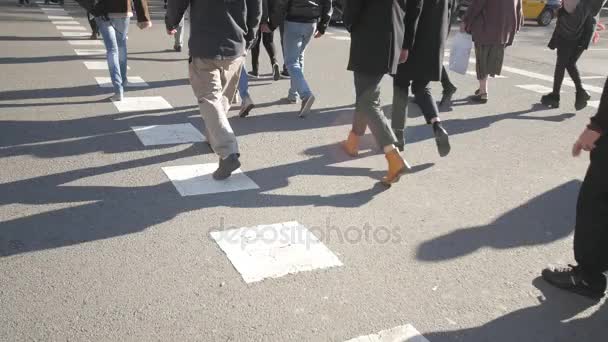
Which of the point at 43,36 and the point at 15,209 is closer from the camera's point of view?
the point at 15,209

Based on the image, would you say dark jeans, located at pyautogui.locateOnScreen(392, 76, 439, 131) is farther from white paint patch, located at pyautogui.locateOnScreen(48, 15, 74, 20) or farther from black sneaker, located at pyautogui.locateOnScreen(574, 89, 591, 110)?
white paint patch, located at pyautogui.locateOnScreen(48, 15, 74, 20)

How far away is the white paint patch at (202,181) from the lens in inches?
176

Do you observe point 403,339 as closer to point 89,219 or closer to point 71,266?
point 71,266

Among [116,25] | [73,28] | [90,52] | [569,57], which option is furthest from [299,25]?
[73,28]

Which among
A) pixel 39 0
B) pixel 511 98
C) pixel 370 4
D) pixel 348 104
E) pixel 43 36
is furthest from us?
pixel 39 0

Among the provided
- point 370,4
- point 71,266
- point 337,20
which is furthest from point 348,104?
point 337,20

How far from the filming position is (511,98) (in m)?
8.44

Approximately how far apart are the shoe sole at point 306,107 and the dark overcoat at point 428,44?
1659 mm

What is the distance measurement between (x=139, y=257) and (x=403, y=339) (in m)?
1.62

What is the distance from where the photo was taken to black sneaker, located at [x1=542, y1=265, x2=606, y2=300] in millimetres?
3229

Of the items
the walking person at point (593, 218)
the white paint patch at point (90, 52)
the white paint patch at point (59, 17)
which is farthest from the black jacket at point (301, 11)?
the white paint patch at point (59, 17)

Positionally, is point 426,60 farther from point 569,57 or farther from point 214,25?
point 569,57

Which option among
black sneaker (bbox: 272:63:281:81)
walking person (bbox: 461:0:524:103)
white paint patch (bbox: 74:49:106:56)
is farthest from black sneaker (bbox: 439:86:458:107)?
white paint patch (bbox: 74:49:106:56)

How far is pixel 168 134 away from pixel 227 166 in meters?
1.43
